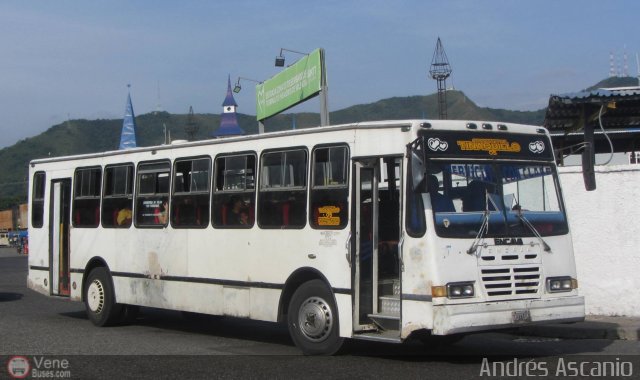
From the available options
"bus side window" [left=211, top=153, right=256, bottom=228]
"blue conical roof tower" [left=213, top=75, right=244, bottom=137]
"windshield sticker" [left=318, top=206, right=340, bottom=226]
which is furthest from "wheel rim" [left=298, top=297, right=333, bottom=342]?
"blue conical roof tower" [left=213, top=75, right=244, bottom=137]

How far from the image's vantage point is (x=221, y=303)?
→ 1230 centimetres

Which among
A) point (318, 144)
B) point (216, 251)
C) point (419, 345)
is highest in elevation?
point (318, 144)

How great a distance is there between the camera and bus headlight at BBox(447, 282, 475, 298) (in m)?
9.38

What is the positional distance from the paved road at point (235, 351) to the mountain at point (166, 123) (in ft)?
397

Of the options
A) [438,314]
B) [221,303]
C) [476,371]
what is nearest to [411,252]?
[438,314]

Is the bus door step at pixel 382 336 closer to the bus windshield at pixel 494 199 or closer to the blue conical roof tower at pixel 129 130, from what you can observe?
the bus windshield at pixel 494 199

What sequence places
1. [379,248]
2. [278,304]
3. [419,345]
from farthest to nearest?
[419,345] < [278,304] < [379,248]

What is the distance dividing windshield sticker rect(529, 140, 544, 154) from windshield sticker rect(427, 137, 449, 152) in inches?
51.7

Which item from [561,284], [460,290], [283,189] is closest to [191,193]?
[283,189]

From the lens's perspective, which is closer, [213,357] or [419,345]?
[213,357]

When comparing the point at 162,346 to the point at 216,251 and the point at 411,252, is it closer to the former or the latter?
the point at 216,251

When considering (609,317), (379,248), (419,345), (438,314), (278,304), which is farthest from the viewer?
(609,317)

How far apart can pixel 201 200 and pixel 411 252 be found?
14.1 feet

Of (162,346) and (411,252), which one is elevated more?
(411,252)
